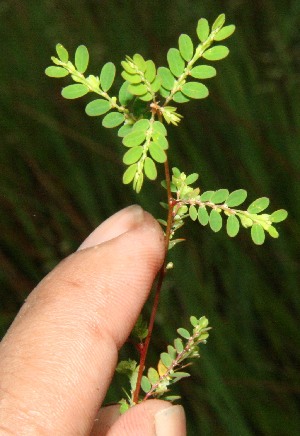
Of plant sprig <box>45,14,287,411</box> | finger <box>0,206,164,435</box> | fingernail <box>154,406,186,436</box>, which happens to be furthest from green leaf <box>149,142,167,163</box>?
fingernail <box>154,406,186,436</box>

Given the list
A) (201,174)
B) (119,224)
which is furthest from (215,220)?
(201,174)

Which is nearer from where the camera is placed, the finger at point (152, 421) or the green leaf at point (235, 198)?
the green leaf at point (235, 198)

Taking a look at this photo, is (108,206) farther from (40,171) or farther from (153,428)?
(153,428)

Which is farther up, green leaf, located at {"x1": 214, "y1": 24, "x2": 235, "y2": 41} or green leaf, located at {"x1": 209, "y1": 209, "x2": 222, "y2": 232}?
green leaf, located at {"x1": 214, "y1": 24, "x2": 235, "y2": 41}

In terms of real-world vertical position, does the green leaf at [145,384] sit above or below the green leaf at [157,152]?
below

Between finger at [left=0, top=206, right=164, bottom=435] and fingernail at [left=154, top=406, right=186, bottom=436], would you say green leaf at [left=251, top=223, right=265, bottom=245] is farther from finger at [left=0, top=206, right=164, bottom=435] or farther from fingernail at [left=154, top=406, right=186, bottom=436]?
fingernail at [left=154, top=406, right=186, bottom=436]

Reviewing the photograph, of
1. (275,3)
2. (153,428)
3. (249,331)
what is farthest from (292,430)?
(275,3)

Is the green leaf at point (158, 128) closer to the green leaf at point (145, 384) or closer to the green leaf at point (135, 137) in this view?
the green leaf at point (135, 137)

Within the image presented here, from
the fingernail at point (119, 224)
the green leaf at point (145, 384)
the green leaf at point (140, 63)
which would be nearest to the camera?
the green leaf at point (140, 63)

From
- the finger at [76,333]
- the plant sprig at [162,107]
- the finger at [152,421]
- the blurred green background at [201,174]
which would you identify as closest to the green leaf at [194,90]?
the plant sprig at [162,107]
